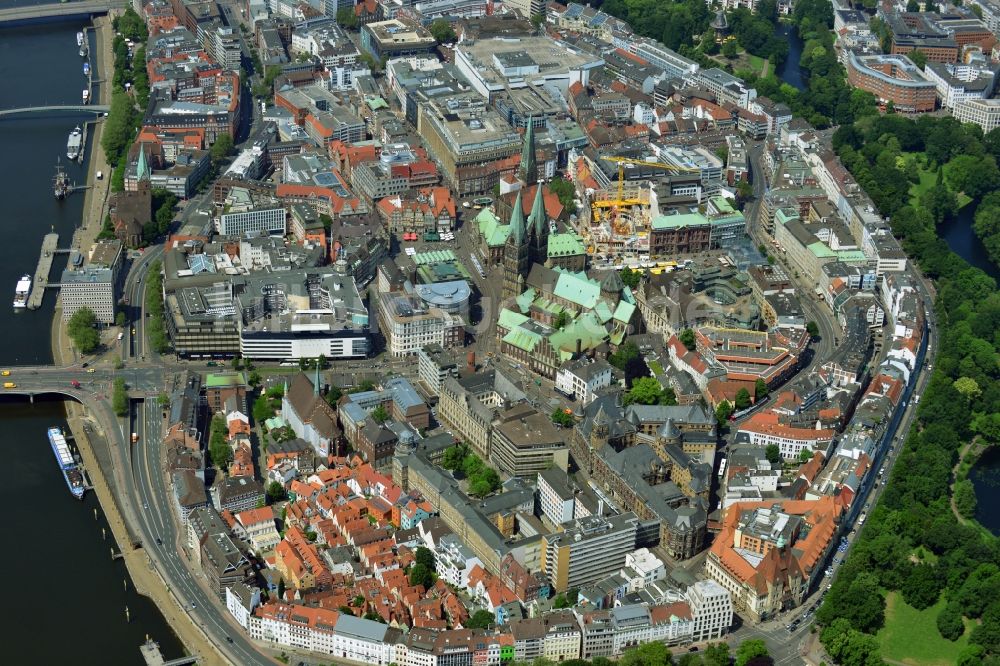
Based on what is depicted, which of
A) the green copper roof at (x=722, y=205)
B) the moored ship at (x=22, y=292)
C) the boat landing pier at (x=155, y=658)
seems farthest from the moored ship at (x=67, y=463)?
the green copper roof at (x=722, y=205)

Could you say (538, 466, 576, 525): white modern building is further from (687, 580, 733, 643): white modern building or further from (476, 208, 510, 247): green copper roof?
(476, 208, 510, 247): green copper roof

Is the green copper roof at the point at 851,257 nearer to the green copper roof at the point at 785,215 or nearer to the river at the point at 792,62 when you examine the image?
the green copper roof at the point at 785,215

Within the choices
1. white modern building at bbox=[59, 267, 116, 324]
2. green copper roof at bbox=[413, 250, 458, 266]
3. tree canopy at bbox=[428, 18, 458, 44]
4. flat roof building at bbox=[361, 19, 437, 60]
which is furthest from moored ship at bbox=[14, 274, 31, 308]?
tree canopy at bbox=[428, 18, 458, 44]

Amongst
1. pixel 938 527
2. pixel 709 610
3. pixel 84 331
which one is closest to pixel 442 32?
pixel 84 331

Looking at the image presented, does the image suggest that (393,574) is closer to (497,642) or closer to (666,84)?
(497,642)

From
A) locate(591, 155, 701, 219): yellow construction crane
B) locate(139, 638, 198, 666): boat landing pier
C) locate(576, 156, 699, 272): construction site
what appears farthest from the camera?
locate(591, 155, 701, 219): yellow construction crane
